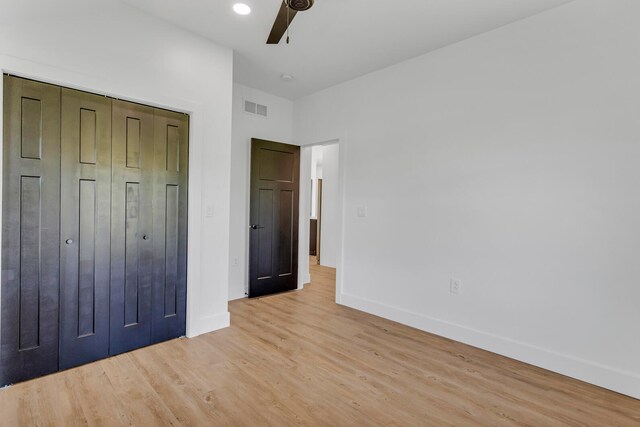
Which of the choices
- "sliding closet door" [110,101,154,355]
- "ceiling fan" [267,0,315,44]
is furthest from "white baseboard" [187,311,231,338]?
"ceiling fan" [267,0,315,44]

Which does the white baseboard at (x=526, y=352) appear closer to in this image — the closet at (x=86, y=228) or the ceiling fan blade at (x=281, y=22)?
the closet at (x=86, y=228)

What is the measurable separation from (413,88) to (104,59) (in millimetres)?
2821

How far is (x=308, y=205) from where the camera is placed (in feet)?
16.3

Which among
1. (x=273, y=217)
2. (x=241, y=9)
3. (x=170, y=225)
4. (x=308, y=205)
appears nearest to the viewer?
(x=241, y=9)

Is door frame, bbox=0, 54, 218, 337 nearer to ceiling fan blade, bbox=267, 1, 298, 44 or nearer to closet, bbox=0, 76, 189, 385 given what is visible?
closet, bbox=0, 76, 189, 385

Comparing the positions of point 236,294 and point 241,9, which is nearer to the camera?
point 241,9

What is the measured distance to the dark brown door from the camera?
4281 mm

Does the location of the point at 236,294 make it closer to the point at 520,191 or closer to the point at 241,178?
the point at 241,178

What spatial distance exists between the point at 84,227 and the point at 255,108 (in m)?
2.65

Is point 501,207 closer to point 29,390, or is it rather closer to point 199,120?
point 199,120

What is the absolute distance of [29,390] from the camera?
2.08 m

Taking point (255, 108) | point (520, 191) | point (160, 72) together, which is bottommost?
point (520, 191)

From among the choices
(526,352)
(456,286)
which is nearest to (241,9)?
(456,286)

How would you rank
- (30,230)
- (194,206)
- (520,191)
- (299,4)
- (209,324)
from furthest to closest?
1. (209,324)
2. (194,206)
3. (520,191)
4. (30,230)
5. (299,4)
